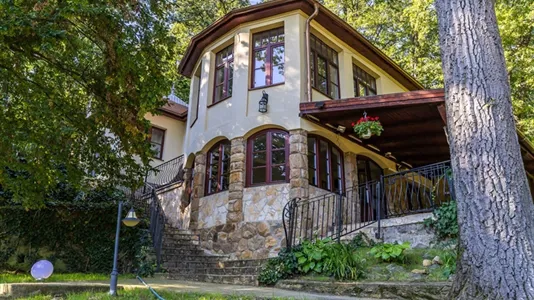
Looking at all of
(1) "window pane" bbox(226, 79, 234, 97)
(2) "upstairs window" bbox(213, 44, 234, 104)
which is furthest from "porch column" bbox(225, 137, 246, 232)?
(2) "upstairs window" bbox(213, 44, 234, 104)

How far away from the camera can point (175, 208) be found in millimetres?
11078

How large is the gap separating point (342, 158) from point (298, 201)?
2.42m

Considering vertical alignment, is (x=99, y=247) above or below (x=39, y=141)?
below

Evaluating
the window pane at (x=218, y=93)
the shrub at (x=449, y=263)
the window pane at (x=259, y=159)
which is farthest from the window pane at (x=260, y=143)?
the shrub at (x=449, y=263)

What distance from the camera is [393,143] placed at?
32.6 feet

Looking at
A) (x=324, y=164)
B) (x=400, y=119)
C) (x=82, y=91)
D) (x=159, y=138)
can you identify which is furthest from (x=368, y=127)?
(x=159, y=138)

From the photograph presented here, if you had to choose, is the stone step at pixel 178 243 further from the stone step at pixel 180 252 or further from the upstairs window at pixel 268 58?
the upstairs window at pixel 268 58

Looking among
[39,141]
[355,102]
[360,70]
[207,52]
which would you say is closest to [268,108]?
[355,102]

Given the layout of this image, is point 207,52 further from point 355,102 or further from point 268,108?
point 355,102

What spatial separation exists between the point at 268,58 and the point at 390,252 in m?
5.66

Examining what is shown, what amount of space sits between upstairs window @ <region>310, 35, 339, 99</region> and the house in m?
0.03

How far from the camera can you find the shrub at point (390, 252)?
5859mm

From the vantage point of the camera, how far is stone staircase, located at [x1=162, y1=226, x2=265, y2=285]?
7126 millimetres

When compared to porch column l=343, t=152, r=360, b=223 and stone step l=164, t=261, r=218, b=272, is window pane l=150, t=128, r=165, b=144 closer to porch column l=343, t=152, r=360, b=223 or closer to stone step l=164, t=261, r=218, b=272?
stone step l=164, t=261, r=218, b=272
